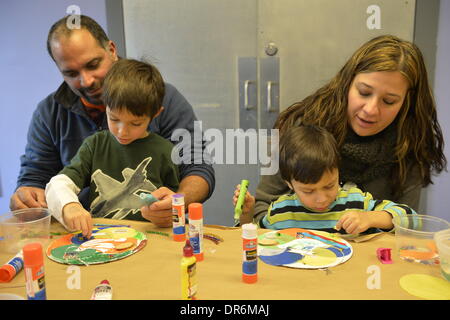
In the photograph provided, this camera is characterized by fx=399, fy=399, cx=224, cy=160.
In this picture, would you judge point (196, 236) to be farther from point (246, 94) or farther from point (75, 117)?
point (246, 94)

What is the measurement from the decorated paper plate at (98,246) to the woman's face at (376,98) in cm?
84

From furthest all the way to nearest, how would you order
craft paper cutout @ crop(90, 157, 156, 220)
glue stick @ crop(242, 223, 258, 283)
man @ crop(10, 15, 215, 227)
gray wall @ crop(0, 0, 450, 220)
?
1. gray wall @ crop(0, 0, 450, 220)
2. man @ crop(10, 15, 215, 227)
3. craft paper cutout @ crop(90, 157, 156, 220)
4. glue stick @ crop(242, 223, 258, 283)

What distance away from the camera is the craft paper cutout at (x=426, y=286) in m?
0.88

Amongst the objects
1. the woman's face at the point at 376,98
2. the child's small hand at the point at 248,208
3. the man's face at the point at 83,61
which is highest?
the man's face at the point at 83,61

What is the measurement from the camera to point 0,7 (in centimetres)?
259

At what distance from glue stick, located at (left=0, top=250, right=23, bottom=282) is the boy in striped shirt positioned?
0.63 m

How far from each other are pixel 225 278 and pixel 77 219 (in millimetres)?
512

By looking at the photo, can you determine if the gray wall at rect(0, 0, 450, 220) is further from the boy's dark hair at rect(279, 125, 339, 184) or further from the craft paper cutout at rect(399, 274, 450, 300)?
the craft paper cutout at rect(399, 274, 450, 300)

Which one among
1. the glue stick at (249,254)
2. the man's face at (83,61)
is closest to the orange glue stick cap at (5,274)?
the glue stick at (249,254)

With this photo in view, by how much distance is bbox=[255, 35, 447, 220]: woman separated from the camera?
1.36 meters

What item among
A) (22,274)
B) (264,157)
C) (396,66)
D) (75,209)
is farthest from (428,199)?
(22,274)

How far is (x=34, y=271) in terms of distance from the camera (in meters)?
0.81

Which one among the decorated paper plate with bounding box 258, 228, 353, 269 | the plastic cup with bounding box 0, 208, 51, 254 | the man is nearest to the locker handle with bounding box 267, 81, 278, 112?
the man

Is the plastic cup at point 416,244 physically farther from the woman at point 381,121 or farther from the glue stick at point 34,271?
the glue stick at point 34,271
